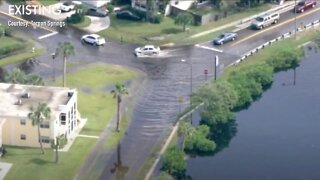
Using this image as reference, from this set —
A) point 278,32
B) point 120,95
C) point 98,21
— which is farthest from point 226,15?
point 120,95

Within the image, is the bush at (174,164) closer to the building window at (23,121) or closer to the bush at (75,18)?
the building window at (23,121)

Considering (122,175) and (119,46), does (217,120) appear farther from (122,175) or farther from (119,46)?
(119,46)

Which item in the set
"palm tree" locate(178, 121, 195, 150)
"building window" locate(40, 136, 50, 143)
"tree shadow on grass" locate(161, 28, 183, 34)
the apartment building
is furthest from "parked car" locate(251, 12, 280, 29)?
"building window" locate(40, 136, 50, 143)

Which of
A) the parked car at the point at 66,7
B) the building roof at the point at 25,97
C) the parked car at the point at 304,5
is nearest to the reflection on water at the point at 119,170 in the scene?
the building roof at the point at 25,97

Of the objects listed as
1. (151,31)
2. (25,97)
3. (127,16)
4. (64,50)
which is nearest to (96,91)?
(64,50)

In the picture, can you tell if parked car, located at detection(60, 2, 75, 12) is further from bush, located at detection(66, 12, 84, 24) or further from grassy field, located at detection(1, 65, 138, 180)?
grassy field, located at detection(1, 65, 138, 180)

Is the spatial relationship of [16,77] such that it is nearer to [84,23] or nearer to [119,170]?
[119,170]
